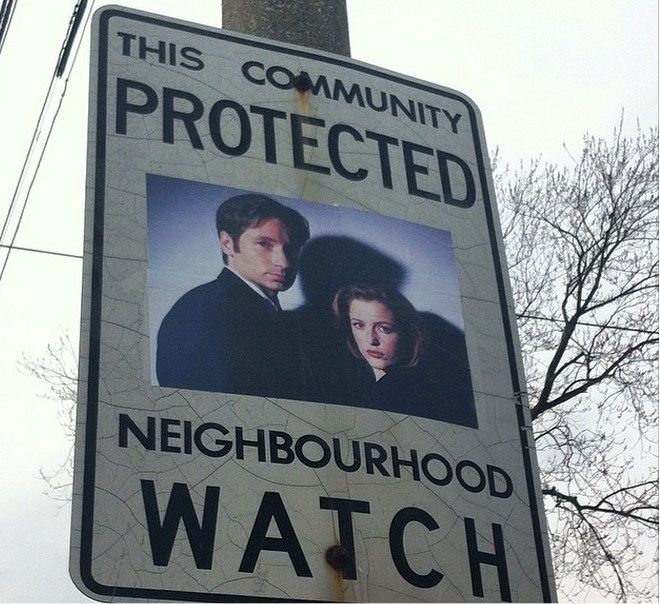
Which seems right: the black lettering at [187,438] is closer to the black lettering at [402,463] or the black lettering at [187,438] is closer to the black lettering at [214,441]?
the black lettering at [214,441]

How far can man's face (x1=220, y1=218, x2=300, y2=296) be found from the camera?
2.99 m

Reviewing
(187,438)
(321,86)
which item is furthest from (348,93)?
(187,438)

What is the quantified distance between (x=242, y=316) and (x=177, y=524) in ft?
2.04

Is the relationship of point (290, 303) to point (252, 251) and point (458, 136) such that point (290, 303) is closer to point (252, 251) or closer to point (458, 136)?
point (252, 251)

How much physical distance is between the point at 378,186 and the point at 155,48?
74cm

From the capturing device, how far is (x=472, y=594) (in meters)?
2.67

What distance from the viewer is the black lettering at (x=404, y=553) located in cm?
263

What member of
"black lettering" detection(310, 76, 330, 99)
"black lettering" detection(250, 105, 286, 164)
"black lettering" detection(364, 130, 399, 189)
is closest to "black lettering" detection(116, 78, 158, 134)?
"black lettering" detection(250, 105, 286, 164)

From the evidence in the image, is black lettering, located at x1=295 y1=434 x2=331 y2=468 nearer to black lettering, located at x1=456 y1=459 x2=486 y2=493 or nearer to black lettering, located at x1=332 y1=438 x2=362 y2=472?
black lettering, located at x1=332 y1=438 x2=362 y2=472

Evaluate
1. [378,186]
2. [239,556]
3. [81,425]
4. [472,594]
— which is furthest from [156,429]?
[378,186]

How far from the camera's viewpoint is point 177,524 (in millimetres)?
2453

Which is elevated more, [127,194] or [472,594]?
[127,194]

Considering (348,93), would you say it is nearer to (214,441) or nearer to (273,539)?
(214,441)

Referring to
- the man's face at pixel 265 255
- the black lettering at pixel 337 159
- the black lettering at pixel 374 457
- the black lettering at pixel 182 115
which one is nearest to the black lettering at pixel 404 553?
the black lettering at pixel 374 457
